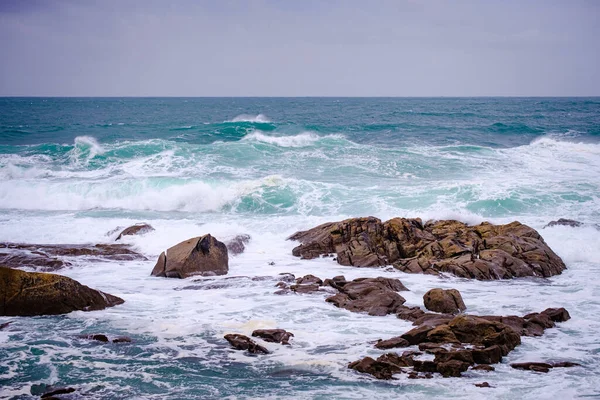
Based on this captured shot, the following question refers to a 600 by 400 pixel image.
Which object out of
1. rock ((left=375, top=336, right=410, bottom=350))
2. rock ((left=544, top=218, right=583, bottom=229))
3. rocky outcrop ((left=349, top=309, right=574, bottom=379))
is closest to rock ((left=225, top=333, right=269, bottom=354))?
rocky outcrop ((left=349, top=309, right=574, bottom=379))

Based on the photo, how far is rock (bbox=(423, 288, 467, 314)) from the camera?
11.1m

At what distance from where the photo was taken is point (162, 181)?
25.2m

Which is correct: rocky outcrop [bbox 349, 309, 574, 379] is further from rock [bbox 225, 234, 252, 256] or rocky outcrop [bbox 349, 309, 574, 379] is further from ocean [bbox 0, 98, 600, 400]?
rock [bbox 225, 234, 252, 256]

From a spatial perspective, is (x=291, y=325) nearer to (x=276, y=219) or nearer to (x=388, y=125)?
(x=276, y=219)

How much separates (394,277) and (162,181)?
14330mm

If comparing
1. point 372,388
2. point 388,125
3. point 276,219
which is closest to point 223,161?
point 276,219

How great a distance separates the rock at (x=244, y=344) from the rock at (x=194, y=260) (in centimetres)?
443

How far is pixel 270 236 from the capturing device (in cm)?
1814

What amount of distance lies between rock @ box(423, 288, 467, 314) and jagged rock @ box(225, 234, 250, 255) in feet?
21.1

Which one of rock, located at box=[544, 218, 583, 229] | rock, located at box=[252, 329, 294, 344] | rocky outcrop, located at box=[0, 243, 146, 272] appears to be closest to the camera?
rock, located at box=[252, 329, 294, 344]

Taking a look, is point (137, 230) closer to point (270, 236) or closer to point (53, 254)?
point (53, 254)

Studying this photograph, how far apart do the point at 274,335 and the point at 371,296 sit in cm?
278

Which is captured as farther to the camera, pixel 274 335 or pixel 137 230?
pixel 137 230

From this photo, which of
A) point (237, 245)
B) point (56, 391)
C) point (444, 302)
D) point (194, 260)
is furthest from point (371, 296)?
point (56, 391)
